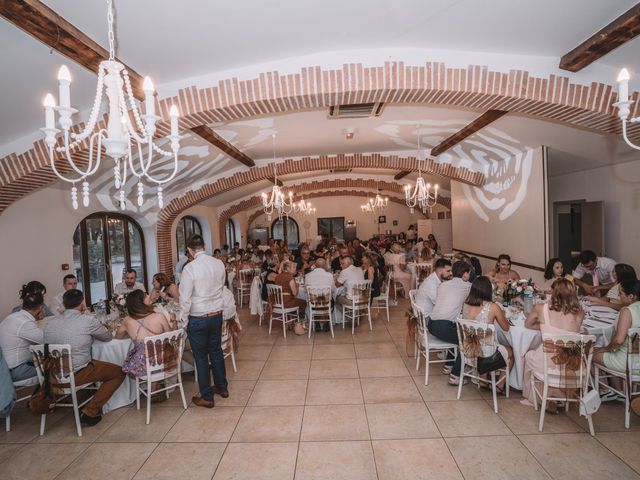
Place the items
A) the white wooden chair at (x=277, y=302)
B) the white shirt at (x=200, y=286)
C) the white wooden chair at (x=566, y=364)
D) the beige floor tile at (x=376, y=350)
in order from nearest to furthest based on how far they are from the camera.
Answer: the white wooden chair at (x=566, y=364), the white shirt at (x=200, y=286), the beige floor tile at (x=376, y=350), the white wooden chair at (x=277, y=302)

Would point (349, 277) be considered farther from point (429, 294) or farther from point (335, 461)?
point (335, 461)

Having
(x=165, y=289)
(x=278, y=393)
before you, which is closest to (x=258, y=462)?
(x=278, y=393)

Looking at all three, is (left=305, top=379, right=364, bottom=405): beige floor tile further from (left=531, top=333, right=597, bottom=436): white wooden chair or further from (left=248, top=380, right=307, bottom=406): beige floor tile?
(left=531, top=333, right=597, bottom=436): white wooden chair

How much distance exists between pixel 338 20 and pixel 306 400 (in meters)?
3.37

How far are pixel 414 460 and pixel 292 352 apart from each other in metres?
2.57

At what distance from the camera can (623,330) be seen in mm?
3045

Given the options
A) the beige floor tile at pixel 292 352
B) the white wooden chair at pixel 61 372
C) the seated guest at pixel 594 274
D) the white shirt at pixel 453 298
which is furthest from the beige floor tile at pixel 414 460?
the seated guest at pixel 594 274

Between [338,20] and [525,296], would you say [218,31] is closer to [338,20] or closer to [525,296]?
[338,20]

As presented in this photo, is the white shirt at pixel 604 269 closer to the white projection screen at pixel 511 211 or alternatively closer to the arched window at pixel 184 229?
the white projection screen at pixel 511 211

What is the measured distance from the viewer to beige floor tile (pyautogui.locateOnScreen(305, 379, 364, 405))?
12.2 feet

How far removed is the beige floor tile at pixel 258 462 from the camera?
106 inches

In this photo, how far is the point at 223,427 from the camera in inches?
131

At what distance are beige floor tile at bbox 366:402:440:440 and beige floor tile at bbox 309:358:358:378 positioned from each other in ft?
2.54

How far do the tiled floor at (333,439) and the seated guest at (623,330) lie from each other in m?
0.47
